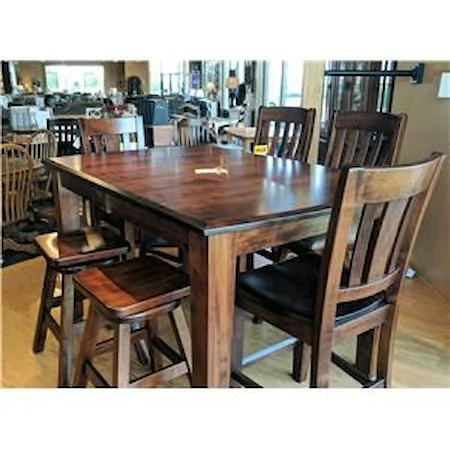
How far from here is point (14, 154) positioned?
377cm

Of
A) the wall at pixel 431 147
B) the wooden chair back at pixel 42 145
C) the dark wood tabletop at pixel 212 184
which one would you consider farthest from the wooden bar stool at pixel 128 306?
the wooden chair back at pixel 42 145

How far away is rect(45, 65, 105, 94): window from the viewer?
1719 centimetres

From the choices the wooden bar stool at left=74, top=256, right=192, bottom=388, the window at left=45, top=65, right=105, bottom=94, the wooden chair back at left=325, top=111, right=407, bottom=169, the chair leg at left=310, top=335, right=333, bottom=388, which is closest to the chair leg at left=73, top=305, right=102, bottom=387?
the wooden bar stool at left=74, top=256, right=192, bottom=388

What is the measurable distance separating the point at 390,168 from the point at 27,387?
1.74 meters

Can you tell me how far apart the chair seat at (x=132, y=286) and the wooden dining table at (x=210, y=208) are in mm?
177

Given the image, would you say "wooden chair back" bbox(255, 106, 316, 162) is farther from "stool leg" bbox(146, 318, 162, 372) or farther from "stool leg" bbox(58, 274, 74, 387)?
"stool leg" bbox(58, 274, 74, 387)

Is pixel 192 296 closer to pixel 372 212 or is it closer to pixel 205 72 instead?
pixel 372 212

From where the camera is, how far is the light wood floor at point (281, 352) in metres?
2.15

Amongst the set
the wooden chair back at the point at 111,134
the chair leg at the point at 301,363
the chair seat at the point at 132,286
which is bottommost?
the chair leg at the point at 301,363

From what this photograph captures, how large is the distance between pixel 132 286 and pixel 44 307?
2.81ft

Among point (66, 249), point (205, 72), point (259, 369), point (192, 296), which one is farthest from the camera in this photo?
point (205, 72)

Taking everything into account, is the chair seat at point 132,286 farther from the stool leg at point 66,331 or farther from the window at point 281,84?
the window at point 281,84
